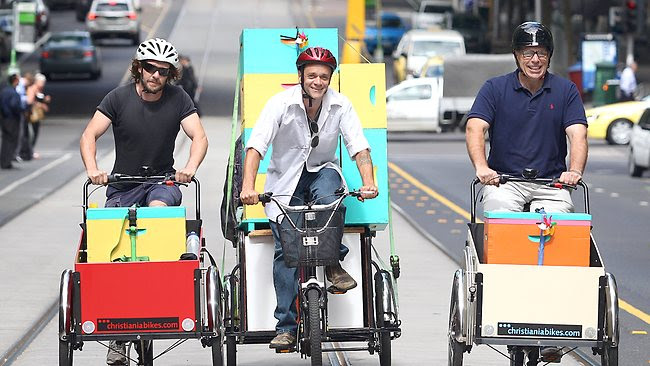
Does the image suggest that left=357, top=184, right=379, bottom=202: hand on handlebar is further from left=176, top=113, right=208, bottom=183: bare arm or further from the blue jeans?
left=176, top=113, right=208, bottom=183: bare arm

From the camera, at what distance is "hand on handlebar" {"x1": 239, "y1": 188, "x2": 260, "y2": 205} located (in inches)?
336

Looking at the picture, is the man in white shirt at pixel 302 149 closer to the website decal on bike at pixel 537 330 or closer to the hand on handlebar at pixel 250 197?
the hand on handlebar at pixel 250 197

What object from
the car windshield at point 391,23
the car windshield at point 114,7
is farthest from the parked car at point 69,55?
the car windshield at point 391,23

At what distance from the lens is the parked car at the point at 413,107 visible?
39.7 m

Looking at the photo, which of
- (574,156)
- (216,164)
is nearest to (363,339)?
(574,156)

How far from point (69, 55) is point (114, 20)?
32.0 ft

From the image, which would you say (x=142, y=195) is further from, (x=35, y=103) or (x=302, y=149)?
(x=35, y=103)

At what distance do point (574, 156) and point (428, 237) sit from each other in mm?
9563

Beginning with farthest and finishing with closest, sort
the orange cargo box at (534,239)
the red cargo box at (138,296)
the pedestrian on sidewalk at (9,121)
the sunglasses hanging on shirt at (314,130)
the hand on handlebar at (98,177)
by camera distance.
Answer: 1. the pedestrian on sidewalk at (9,121)
2. the sunglasses hanging on shirt at (314,130)
3. the hand on handlebar at (98,177)
4. the red cargo box at (138,296)
5. the orange cargo box at (534,239)

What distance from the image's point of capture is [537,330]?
26.5ft

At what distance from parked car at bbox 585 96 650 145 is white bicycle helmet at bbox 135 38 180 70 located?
27.9 m

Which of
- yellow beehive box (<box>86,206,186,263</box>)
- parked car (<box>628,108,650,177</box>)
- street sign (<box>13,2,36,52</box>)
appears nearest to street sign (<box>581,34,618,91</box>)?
street sign (<box>13,2,36,52</box>)

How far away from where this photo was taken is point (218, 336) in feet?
28.0

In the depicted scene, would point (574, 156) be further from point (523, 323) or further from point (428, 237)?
point (428, 237)
